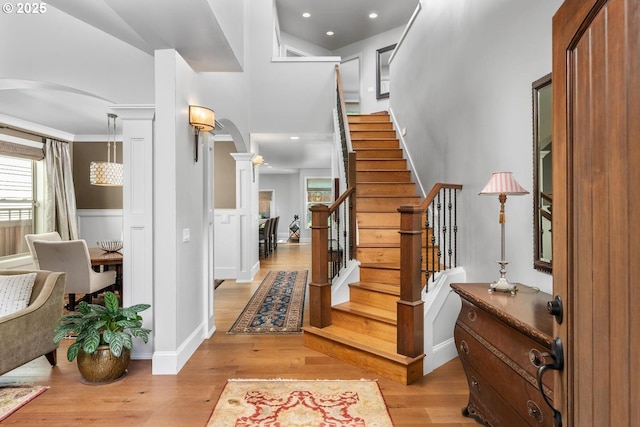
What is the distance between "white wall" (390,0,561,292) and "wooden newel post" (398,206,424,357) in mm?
652

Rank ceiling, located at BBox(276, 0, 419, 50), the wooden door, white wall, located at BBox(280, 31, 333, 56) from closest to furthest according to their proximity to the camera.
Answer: the wooden door, ceiling, located at BBox(276, 0, 419, 50), white wall, located at BBox(280, 31, 333, 56)

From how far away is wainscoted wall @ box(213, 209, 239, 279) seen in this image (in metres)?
6.26

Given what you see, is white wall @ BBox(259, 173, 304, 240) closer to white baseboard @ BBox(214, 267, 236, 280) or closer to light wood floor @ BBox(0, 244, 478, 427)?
white baseboard @ BBox(214, 267, 236, 280)

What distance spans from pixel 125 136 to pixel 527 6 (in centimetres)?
315

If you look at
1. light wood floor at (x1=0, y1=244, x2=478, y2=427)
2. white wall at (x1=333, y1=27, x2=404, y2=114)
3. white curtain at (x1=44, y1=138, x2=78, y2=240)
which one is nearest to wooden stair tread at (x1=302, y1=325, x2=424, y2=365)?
light wood floor at (x1=0, y1=244, x2=478, y2=427)

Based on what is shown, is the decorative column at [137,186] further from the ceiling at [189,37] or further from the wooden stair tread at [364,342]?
the wooden stair tread at [364,342]

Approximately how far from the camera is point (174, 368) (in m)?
2.74

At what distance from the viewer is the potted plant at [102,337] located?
2.47 meters

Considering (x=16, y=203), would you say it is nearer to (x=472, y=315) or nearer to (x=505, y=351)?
(x=472, y=315)

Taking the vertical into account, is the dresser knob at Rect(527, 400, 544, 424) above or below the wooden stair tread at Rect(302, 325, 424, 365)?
above

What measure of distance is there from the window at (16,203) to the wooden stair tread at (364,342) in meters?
5.26

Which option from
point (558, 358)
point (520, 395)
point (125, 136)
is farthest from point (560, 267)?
point (125, 136)

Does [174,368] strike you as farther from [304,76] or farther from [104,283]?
[304,76]

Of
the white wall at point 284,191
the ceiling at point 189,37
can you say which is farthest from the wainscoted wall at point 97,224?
the white wall at point 284,191
